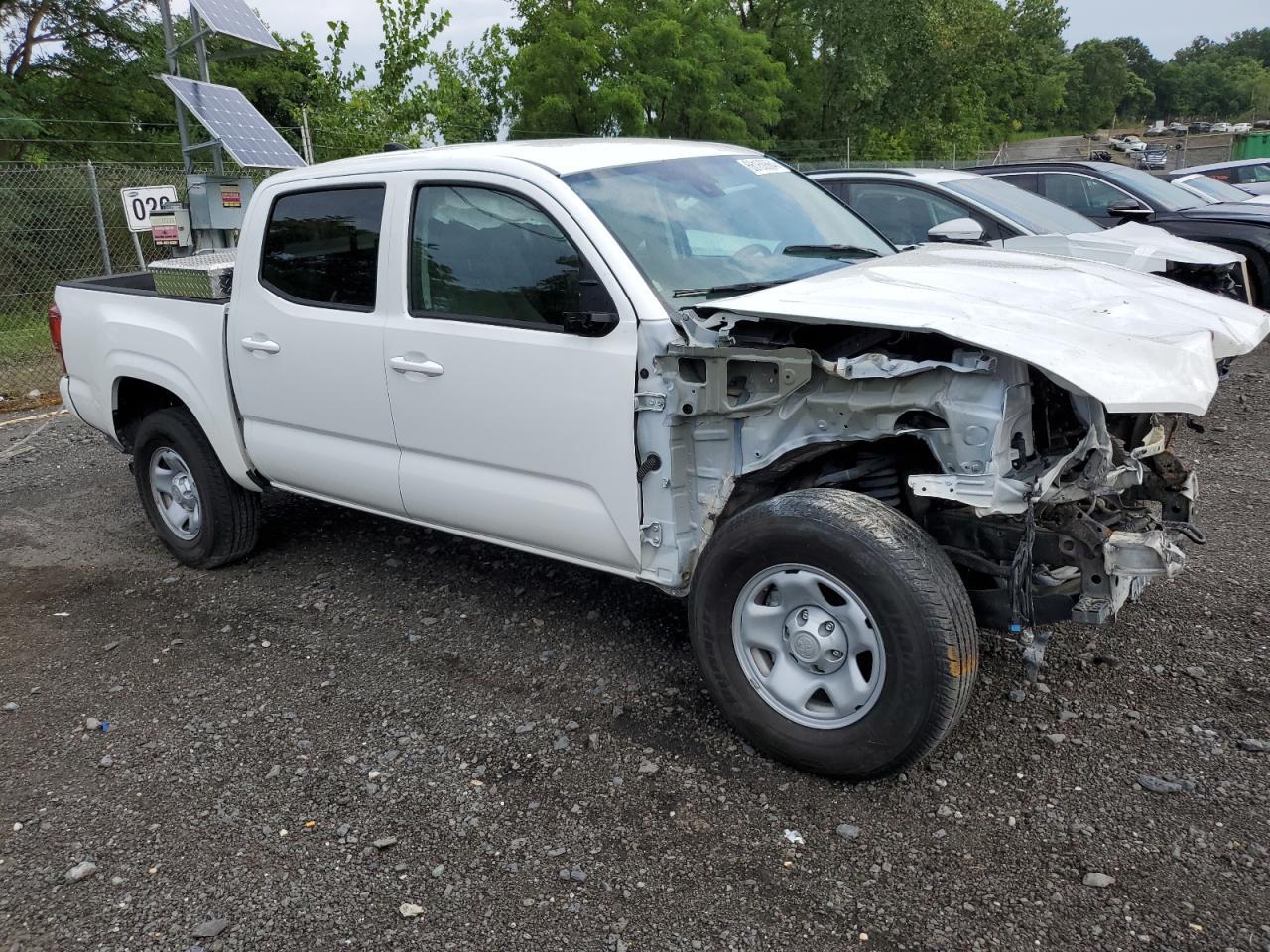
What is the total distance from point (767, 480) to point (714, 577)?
0.43 meters

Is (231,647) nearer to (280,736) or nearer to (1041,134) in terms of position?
(280,736)

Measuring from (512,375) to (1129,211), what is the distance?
6906mm

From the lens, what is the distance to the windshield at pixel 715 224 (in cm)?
362

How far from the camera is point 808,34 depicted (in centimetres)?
3778

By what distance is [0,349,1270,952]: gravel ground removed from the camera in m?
2.71

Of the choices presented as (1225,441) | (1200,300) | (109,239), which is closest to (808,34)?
(109,239)

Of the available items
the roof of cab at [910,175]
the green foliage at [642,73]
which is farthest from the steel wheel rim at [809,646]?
the green foliage at [642,73]

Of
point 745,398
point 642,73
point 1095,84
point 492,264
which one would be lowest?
point 745,398

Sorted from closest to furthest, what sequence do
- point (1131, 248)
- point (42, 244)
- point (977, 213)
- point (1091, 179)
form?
point (1131, 248), point (977, 213), point (1091, 179), point (42, 244)

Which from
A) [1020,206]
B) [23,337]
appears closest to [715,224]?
[1020,206]

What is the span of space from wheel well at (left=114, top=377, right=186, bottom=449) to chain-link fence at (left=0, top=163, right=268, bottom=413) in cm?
592

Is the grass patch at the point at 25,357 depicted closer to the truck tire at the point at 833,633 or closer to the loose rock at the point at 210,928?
the loose rock at the point at 210,928

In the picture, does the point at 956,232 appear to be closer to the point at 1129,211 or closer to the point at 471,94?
the point at 1129,211

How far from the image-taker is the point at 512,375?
3699 mm
